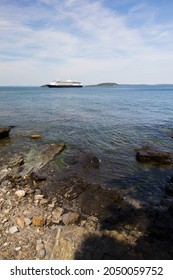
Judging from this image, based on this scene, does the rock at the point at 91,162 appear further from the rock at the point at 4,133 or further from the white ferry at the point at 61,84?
the white ferry at the point at 61,84

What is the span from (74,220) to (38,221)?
55.3 inches

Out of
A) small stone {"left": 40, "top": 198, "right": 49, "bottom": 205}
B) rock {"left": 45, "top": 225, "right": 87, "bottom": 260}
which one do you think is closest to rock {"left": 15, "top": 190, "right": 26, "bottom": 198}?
small stone {"left": 40, "top": 198, "right": 49, "bottom": 205}

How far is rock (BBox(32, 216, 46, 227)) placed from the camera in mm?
8047

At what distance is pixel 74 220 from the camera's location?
8469 mm

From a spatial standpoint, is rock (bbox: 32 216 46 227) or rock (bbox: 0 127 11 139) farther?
rock (bbox: 0 127 11 139)

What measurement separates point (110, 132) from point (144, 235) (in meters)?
16.7

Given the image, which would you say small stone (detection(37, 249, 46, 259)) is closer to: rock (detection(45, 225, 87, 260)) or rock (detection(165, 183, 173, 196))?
rock (detection(45, 225, 87, 260))

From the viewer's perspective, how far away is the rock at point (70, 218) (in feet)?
27.6

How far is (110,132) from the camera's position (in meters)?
23.8

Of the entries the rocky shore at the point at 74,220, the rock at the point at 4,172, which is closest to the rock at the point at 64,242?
the rocky shore at the point at 74,220

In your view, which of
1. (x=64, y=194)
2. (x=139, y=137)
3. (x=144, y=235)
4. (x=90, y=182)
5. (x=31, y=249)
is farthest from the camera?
(x=139, y=137)

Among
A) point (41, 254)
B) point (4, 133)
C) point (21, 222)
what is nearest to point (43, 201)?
point (21, 222)
